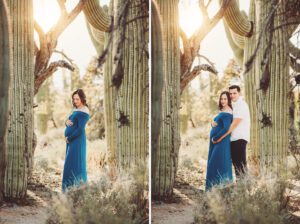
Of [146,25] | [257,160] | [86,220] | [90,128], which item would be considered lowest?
[86,220]

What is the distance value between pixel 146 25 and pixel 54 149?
1256mm

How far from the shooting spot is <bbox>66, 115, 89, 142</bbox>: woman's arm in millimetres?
3936

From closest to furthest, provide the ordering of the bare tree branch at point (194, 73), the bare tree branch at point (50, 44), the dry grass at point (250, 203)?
the bare tree branch at point (50, 44)
the dry grass at point (250, 203)
the bare tree branch at point (194, 73)

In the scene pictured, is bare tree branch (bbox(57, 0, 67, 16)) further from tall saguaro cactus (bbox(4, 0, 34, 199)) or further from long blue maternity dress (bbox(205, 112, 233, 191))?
long blue maternity dress (bbox(205, 112, 233, 191))

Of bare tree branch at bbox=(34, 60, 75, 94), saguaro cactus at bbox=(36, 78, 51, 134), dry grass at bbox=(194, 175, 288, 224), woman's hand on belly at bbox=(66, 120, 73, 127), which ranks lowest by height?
dry grass at bbox=(194, 175, 288, 224)

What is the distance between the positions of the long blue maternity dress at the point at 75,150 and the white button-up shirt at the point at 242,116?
→ 47.5 inches

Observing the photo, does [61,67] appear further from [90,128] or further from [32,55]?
[90,128]

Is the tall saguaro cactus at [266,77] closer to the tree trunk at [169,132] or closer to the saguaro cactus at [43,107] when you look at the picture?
the tree trunk at [169,132]

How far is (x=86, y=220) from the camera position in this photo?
12.9ft

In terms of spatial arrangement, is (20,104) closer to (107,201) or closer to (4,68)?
(4,68)

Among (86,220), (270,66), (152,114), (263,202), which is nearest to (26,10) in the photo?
(152,114)

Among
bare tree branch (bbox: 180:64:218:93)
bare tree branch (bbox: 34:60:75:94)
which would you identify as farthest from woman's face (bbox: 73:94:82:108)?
bare tree branch (bbox: 180:64:218:93)

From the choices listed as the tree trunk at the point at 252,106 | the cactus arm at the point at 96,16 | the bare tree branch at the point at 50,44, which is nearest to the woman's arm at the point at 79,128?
the bare tree branch at the point at 50,44

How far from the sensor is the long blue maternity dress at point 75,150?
3.93m
